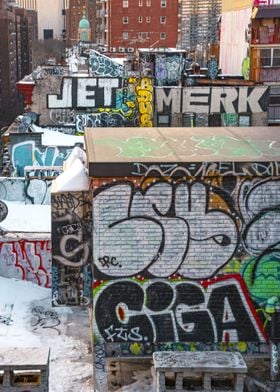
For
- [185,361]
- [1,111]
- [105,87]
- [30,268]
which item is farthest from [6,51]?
[185,361]

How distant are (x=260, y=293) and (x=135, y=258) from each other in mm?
1885

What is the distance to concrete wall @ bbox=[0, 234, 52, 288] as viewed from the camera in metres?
13.2

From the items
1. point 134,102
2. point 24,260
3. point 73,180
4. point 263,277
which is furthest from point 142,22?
point 263,277

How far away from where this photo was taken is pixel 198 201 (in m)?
9.32

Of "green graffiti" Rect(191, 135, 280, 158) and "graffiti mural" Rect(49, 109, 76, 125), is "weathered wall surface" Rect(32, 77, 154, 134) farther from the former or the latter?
"green graffiti" Rect(191, 135, 280, 158)

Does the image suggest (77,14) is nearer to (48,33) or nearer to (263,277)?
(48,33)

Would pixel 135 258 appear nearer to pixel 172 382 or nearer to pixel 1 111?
pixel 172 382

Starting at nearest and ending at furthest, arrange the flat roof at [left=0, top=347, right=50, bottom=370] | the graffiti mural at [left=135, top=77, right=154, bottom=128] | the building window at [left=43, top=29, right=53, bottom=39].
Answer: the flat roof at [left=0, top=347, right=50, bottom=370] < the graffiti mural at [left=135, top=77, right=154, bottom=128] < the building window at [left=43, top=29, right=53, bottom=39]

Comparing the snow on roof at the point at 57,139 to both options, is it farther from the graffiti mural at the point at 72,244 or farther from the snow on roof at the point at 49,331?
the graffiti mural at the point at 72,244

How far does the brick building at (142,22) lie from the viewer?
78.8 metres

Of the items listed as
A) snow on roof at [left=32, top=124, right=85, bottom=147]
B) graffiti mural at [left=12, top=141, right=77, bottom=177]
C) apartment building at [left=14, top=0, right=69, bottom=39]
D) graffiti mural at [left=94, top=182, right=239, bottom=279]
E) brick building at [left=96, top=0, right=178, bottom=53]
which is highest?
apartment building at [left=14, top=0, right=69, bottom=39]

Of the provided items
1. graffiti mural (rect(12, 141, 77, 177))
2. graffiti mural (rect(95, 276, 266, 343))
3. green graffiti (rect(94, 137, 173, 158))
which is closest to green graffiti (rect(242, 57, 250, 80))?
graffiti mural (rect(12, 141, 77, 177))

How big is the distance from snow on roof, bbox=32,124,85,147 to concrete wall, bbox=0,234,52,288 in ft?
45.9

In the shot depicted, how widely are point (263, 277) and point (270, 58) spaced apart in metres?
30.0
